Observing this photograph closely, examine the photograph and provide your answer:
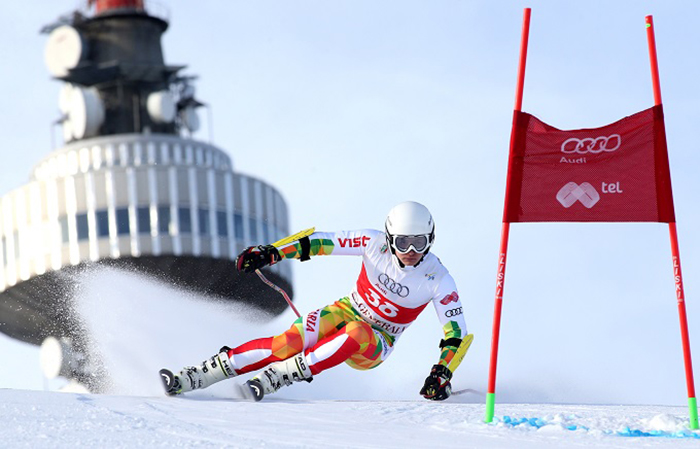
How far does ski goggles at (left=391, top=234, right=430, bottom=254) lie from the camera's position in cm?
898

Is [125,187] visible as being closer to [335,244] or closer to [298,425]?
[335,244]

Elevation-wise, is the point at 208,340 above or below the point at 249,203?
below

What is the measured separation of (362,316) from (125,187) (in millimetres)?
51794

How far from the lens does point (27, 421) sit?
6.86 m

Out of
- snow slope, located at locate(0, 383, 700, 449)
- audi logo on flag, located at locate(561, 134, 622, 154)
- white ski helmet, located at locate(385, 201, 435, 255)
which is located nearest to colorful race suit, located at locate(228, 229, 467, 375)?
white ski helmet, located at locate(385, 201, 435, 255)

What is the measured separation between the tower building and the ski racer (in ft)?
163

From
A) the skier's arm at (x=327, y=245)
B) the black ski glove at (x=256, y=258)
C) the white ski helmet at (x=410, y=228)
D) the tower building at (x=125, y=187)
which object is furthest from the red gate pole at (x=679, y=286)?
the tower building at (x=125, y=187)

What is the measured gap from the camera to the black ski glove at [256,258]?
905 cm

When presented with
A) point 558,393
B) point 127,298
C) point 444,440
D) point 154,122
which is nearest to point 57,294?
point 154,122

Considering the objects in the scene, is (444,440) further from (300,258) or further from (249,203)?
(249,203)

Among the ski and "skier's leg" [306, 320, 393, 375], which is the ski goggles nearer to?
"skier's leg" [306, 320, 393, 375]

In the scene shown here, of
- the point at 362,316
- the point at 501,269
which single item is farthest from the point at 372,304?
the point at 501,269

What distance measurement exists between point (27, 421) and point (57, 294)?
59.3 meters

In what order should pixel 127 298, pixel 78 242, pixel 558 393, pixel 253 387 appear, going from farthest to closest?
pixel 78 242, pixel 127 298, pixel 558 393, pixel 253 387
